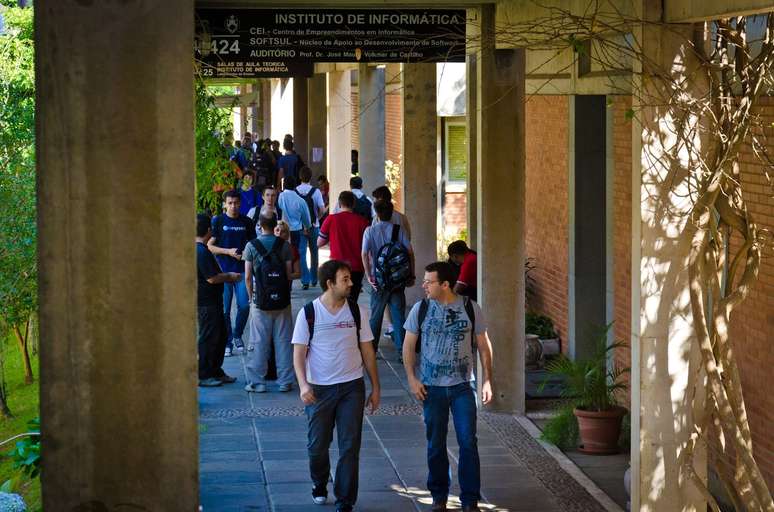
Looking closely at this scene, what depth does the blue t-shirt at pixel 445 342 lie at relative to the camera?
9453 mm

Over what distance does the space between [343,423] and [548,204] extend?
26.8ft

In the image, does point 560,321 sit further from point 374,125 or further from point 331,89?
point 331,89

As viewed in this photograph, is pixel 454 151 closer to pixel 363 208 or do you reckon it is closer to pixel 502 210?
pixel 363 208

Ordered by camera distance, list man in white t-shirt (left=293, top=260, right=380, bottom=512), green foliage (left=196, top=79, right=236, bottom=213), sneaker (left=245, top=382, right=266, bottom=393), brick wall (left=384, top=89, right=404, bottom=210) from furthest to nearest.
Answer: brick wall (left=384, top=89, right=404, bottom=210)
green foliage (left=196, top=79, right=236, bottom=213)
sneaker (left=245, top=382, right=266, bottom=393)
man in white t-shirt (left=293, top=260, right=380, bottom=512)

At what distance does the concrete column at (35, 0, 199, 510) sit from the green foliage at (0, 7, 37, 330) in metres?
14.6

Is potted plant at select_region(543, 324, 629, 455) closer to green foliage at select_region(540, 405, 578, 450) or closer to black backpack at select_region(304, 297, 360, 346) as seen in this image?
green foliage at select_region(540, 405, 578, 450)

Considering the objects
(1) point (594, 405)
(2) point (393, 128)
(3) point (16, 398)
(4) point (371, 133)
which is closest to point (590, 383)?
(1) point (594, 405)

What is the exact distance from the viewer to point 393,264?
1509 cm

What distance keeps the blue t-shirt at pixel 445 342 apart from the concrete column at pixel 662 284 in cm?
129

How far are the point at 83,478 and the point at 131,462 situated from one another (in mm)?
195

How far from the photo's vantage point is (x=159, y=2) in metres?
5.32

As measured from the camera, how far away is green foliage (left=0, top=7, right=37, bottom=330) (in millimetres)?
19812

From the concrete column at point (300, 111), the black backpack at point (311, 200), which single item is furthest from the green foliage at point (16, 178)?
the concrete column at point (300, 111)

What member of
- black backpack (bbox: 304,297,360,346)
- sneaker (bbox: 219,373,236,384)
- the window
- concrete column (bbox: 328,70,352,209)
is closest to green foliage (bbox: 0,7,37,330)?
sneaker (bbox: 219,373,236,384)
